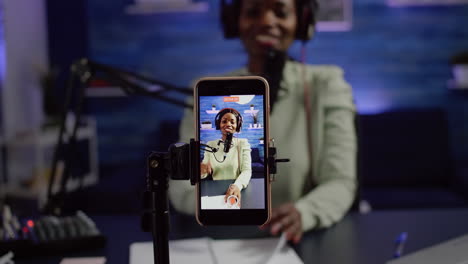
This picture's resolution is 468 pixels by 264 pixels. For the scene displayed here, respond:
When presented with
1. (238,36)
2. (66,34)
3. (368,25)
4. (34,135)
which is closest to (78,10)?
(66,34)

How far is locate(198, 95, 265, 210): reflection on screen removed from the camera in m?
0.46

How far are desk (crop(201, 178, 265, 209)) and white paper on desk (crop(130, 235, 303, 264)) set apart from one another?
0.31 meters

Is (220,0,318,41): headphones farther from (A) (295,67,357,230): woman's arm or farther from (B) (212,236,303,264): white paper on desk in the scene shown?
(B) (212,236,303,264): white paper on desk

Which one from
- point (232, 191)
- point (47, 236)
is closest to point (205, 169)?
point (232, 191)

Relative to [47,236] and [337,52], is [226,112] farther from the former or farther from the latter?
[337,52]

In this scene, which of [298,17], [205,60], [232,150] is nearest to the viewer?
[232,150]

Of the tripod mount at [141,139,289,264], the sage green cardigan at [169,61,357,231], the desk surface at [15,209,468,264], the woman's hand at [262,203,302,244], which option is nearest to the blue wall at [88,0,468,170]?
the sage green cardigan at [169,61,357,231]

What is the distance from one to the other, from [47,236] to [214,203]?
1.66 feet

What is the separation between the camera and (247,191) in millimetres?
465

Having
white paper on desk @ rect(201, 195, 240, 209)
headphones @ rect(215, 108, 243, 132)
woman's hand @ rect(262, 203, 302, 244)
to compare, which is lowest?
woman's hand @ rect(262, 203, 302, 244)

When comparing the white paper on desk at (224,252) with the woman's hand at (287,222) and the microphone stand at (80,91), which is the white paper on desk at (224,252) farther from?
the microphone stand at (80,91)

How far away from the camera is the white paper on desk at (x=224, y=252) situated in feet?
2.54

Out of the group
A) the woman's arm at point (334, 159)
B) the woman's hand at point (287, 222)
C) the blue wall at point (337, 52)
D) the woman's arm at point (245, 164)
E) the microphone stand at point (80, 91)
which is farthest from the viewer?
the blue wall at point (337, 52)

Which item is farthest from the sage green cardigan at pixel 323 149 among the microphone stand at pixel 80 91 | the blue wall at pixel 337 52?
the blue wall at pixel 337 52
